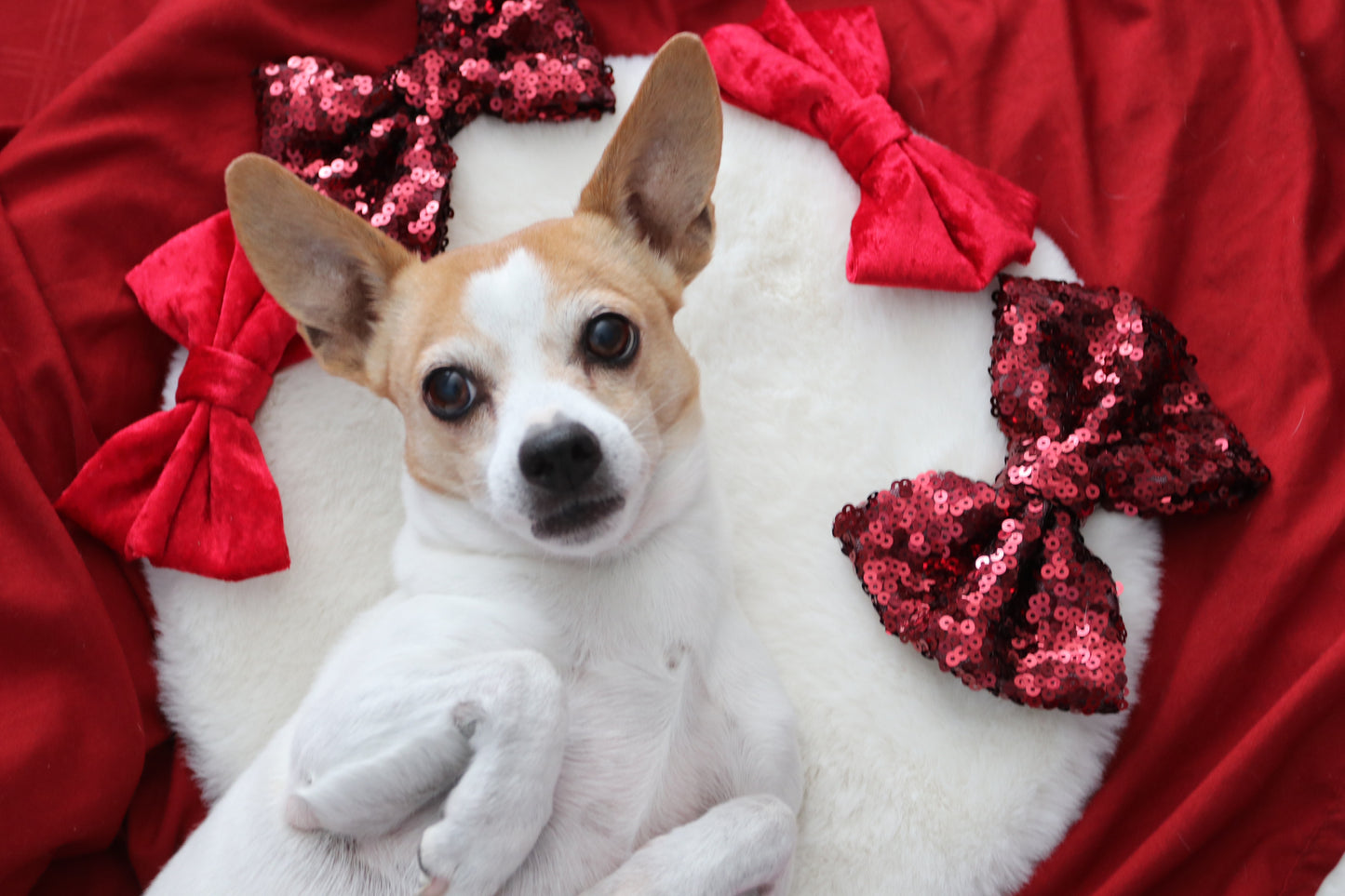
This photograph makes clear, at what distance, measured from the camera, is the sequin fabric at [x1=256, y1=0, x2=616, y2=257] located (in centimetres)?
259

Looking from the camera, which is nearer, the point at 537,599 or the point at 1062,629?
the point at 537,599

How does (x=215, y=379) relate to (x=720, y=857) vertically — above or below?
above

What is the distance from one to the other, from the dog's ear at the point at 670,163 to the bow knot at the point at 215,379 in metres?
1.00

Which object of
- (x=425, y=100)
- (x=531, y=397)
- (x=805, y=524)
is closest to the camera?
(x=531, y=397)

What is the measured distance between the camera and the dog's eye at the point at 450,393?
200 cm

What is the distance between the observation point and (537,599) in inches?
82.4

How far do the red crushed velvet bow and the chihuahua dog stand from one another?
33 centimetres

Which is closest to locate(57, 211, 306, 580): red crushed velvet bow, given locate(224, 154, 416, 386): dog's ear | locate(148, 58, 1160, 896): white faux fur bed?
locate(148, 58, 1160, 896): white faux fur bed

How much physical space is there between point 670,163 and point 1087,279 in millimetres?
1378

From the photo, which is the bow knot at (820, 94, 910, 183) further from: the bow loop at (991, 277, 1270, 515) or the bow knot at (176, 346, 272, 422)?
the bow knot at (176, 346, 272, 422)

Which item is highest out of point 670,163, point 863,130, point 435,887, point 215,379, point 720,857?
point 863,130

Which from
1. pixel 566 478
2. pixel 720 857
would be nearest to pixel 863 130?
pixel 566 478

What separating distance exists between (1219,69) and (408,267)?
2406 millimetres

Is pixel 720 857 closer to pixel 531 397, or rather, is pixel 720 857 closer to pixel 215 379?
pixel 531 397
